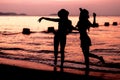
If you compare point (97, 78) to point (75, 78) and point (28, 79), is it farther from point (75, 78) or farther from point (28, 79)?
point (28, 79)

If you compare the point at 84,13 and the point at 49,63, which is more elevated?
the point at 84,13

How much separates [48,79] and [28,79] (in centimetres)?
69

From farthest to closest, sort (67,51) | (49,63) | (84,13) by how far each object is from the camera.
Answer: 1. (67,51)
2. (49,63)
3. (84,13)

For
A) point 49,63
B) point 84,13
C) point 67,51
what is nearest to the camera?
point 84,13

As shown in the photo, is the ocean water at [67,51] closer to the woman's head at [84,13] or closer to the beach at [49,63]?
the beach at [49,63]

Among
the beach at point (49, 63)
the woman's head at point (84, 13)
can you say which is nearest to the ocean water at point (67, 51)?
the beach at point (49, 63)

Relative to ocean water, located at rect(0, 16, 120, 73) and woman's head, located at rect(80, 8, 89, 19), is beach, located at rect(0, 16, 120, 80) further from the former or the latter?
woman's head, located at rect(80, 8, 89, 19)

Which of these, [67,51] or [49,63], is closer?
[49,63]

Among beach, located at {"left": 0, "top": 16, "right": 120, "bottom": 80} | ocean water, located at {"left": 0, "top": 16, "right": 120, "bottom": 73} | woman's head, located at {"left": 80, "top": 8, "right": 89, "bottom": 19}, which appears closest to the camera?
woman's head, located at {"left": 80, "top": 8, "right": 89, "bottom": 19}

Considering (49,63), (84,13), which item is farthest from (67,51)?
(84,13)

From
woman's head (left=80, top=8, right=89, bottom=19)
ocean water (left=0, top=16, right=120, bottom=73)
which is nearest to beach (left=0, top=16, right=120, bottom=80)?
ocean water (left=0, top=16, right=120, bottom=73)

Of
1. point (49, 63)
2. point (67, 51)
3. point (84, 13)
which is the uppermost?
point (84, 13)

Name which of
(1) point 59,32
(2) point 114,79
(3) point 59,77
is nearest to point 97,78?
(2) point 114,79

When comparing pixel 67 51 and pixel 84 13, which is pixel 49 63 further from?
pixel 67 51
